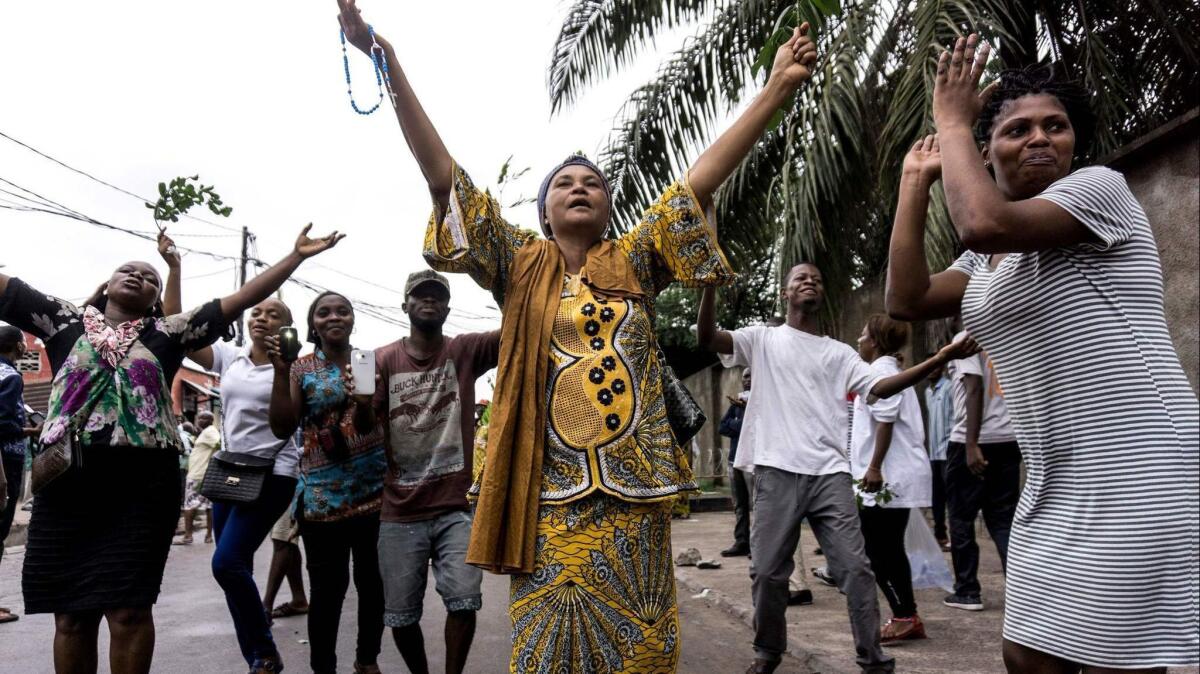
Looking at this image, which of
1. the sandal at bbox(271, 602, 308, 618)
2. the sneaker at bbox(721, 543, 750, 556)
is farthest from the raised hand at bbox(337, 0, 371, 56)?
the sneaker at bbox(721, 543, 750, 556)

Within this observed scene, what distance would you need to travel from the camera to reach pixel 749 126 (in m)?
2.66

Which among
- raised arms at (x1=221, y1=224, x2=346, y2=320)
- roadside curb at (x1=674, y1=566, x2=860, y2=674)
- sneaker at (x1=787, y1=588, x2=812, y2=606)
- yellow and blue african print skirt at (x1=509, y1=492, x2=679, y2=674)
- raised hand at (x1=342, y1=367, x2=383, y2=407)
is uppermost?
raised arms at (x1=221, y1=224, x2=346, y2=320)

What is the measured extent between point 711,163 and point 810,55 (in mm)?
420

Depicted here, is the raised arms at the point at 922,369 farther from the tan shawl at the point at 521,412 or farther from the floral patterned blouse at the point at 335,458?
the floral patterned blouse at the point at 335,458

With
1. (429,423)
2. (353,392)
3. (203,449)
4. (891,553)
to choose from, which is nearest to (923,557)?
(891,553)

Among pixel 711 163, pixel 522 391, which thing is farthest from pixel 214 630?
pixel 711 163

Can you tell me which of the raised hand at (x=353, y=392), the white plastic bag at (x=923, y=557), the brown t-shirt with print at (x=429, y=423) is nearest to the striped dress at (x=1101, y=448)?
the brown t-shirt with print at (x=429, y=423)

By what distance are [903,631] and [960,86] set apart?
4.00 meters

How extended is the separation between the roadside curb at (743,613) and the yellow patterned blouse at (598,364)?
2.74 metres

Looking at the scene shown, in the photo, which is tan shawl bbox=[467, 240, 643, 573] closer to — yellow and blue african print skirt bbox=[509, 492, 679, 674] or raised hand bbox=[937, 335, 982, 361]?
yellow and blue african print skirt bbox=[509, 492, 679, 674]

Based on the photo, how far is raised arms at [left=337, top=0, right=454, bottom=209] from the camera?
245 cm

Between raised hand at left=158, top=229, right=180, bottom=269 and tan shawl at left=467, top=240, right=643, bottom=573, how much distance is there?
2433 millimetres

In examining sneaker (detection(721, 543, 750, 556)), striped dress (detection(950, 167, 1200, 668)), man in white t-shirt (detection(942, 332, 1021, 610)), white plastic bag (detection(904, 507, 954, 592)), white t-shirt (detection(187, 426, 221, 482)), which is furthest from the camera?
white t-shirt (detection(187, 426, 221, 482))

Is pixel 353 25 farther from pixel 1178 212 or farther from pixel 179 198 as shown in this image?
pixel 1178 212
